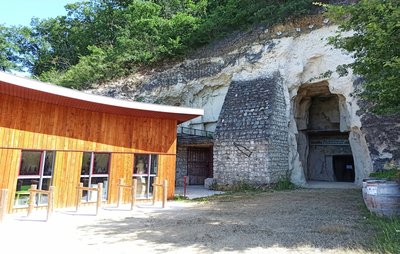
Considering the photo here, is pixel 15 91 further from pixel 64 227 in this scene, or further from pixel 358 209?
pixel 358 209

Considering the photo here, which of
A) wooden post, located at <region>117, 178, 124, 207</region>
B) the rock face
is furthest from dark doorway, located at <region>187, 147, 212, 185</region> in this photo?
wooden post, located at <region>117, 178, 124, 207</region>

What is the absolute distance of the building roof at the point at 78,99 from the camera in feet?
19.2

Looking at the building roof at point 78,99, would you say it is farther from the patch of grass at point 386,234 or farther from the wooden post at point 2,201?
the patch of grass at point 386,234

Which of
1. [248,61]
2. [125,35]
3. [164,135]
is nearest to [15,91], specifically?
[164,135]

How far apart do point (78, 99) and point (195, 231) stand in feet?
14.0

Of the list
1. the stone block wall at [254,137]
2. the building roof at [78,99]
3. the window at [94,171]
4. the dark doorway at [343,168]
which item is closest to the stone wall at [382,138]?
the stone block wall at [254,137]

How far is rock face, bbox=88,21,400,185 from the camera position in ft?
39.6

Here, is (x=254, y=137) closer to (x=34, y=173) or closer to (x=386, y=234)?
(x=386, y=234)

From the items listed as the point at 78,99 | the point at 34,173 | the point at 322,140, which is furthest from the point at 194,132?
the point at 34,173

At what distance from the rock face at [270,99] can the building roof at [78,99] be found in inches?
166

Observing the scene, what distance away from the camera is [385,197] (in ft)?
19.1

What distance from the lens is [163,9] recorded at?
72.3ft

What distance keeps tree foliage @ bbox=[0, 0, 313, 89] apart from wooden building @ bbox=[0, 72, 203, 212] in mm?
9120

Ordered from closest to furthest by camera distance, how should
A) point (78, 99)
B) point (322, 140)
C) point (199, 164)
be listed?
1. point (78, 99)
2. point (199, 164)
3. point (322, 140)
